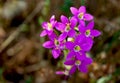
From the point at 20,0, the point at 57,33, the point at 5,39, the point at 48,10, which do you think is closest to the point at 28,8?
the point at 20,0

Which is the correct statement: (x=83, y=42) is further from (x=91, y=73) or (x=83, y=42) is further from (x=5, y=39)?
(x=5, y=39)

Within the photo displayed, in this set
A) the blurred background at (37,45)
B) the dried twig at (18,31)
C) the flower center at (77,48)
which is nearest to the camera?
the flower center at (77,48)

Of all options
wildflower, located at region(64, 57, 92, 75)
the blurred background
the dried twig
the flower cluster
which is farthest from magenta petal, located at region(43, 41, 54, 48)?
the dried twig

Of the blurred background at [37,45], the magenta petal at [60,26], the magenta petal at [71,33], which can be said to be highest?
the blurred background at [37,45]

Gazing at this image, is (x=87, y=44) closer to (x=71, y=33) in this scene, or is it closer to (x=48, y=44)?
(x=71, y=33)

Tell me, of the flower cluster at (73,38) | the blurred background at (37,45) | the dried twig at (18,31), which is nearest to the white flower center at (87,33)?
the flower cluster at (73,38)

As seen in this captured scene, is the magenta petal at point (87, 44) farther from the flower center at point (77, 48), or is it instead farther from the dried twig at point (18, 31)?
the dried twig at point (18, 31)

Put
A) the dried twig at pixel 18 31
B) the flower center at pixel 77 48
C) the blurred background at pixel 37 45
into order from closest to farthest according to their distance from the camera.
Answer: the flower center at pixel 77 48 → the blurred background at pixel 37 45 → the dried twig at pixel 18 31

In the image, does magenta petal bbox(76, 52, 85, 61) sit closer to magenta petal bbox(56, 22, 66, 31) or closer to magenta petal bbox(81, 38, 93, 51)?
magenta petal bbox(81, 38, 93, 51)

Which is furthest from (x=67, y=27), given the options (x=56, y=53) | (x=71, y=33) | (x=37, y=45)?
(x=37, y=45)
